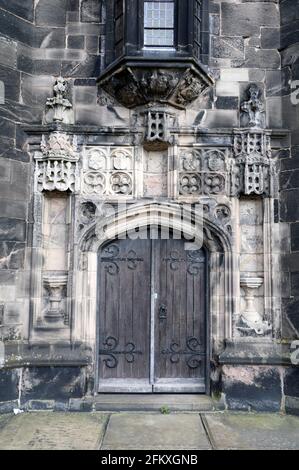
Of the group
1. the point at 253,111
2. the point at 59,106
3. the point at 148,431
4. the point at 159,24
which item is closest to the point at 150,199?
the point at 59,106

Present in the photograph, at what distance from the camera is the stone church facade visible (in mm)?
5719

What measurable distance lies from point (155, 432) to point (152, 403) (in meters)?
0.81

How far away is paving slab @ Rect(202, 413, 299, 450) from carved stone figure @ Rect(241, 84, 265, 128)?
3.68 metres

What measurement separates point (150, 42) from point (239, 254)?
304 cm

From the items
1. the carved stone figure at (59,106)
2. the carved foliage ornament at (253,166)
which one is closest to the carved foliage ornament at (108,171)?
the carved stone figure at (59,106)

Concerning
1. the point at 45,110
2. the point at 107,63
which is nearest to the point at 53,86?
the point at 45,110

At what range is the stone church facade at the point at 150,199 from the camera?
572cm

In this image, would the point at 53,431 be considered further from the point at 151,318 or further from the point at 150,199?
the point at 150,199

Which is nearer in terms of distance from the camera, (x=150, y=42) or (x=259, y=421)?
(x=259, y=421)

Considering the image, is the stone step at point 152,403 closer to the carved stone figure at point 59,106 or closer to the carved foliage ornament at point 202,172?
the carved foliage ornament at point 202,172

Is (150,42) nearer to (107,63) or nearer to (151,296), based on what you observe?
(107,63)

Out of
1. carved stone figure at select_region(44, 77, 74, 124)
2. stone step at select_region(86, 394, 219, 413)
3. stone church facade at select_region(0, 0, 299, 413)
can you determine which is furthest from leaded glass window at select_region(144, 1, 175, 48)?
stone step at select_region(86, 394, 219, 413)

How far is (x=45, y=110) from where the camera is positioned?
6.05 m
